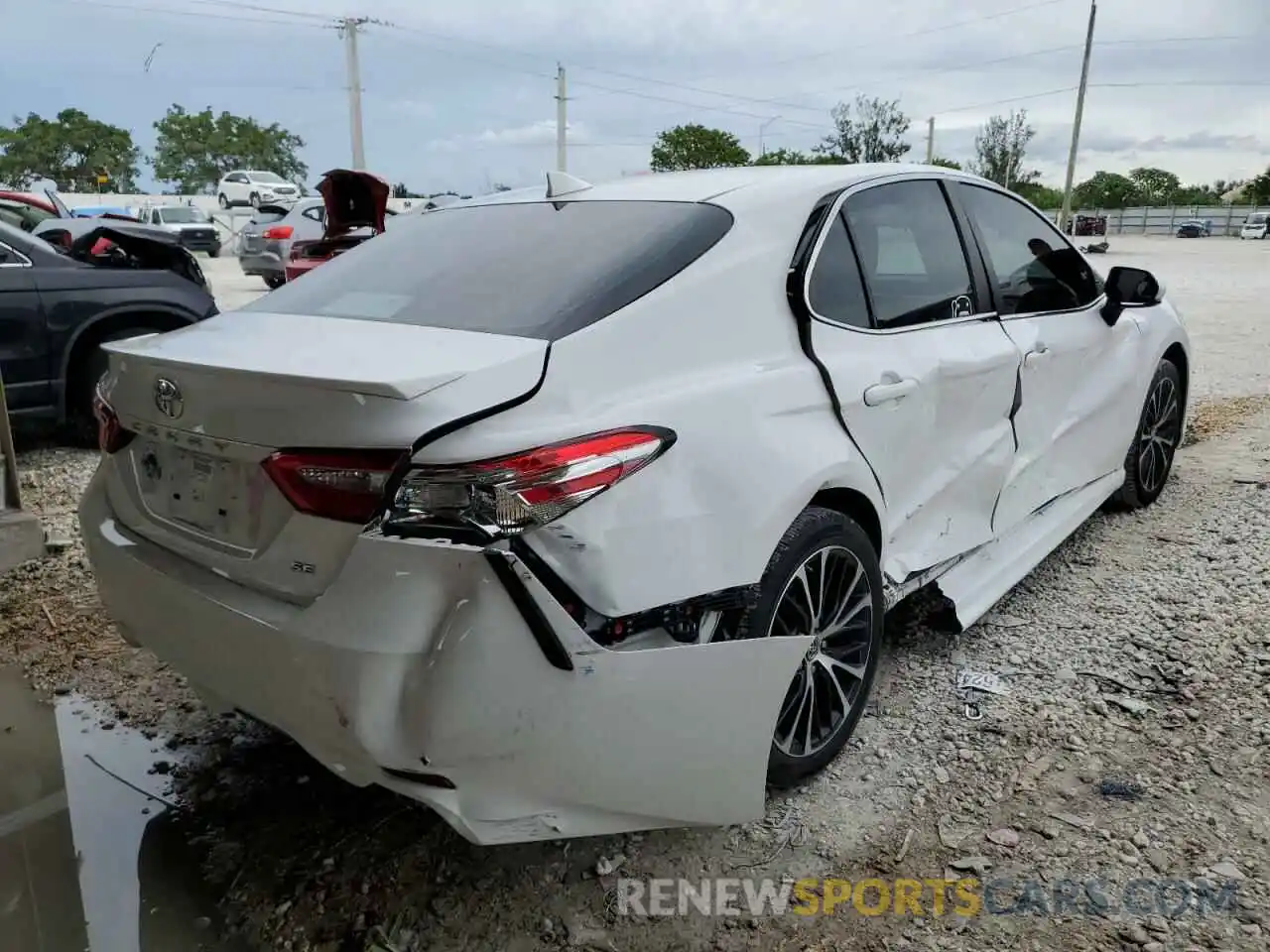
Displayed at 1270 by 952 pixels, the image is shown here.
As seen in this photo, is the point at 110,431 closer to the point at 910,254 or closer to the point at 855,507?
the point at 855,507

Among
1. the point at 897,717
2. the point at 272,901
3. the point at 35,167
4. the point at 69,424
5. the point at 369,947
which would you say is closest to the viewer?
the point at 369,947

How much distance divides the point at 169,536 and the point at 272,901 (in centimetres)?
88

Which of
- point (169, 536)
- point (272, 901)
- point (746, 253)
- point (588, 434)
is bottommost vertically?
point (272, 901)

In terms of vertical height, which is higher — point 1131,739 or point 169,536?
point 169,536

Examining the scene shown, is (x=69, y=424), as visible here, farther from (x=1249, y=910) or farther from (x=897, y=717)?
(x=1249, y=910)

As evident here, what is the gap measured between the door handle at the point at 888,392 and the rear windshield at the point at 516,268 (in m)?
0.59

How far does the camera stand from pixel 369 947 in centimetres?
212

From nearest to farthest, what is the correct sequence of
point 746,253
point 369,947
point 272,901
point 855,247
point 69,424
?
point 369,947
point 272,901
point 746,253
point 855,247
point 69,424

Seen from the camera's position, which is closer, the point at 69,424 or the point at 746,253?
the point at 746,253

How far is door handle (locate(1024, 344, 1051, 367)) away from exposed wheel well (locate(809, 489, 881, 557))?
107cm

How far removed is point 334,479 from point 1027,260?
2837 millimetres

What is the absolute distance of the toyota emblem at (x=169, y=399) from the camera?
2.12m

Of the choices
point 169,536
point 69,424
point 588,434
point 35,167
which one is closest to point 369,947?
point 169,536

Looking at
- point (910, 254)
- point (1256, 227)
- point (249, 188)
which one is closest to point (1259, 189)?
point (1256, 227)
